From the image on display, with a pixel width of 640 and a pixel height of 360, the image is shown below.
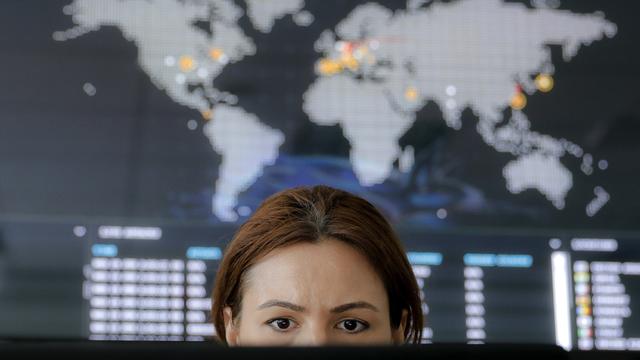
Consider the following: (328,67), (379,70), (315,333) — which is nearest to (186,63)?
(328,67)

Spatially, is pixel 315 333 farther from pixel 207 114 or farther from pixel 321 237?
pixel 207 114

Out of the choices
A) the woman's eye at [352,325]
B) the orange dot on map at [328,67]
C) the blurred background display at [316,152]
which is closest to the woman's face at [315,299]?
the woman's eye at [352,325]

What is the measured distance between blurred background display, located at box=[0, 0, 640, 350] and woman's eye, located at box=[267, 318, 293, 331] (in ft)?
5.10

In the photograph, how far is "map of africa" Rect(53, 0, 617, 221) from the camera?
278cm

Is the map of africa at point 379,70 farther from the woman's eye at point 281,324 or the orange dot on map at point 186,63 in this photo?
the woman's eye at point 281,324

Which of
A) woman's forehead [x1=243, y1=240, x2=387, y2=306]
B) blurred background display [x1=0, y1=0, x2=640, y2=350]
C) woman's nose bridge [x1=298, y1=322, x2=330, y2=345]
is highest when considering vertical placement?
blurred background display [x1=0, y1=0, x2=640, y2=350]

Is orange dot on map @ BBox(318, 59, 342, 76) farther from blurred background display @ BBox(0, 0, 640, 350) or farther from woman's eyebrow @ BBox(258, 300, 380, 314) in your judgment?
woman's eyebrow @ BBox(258, 300, 380, 314)

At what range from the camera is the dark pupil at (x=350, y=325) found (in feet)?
3.76

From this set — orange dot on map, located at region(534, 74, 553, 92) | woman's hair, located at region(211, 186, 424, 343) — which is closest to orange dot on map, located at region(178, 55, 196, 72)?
orange dot on map, located at region(534, 74, 553, 92)

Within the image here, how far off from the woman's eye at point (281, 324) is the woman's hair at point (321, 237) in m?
0.11

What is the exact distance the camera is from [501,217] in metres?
2.78

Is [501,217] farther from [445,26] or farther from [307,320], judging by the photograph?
[307,320]

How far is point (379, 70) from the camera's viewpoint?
285cm

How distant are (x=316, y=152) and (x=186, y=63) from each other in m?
0.51
